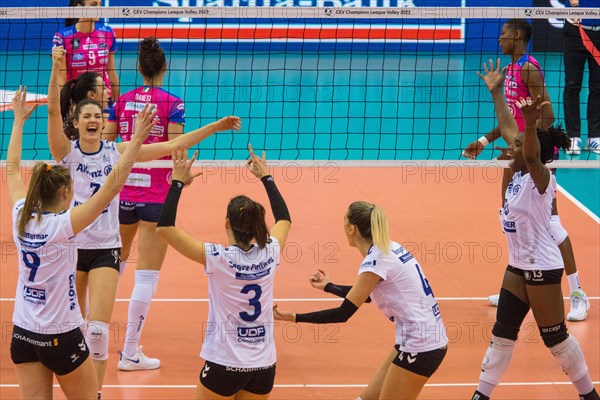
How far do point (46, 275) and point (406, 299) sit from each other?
6.86 feet

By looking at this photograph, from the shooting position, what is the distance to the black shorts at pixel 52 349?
5.22 metres

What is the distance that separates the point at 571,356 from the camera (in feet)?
20.9

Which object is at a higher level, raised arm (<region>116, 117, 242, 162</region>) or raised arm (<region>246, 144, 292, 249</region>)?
raised arm (<region>116, 117, 242, 162</region>)

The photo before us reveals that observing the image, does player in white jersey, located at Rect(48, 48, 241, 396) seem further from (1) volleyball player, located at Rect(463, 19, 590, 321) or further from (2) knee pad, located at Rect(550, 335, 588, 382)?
(1) volleyball player, located at Rect(463, 19, 590, 321)

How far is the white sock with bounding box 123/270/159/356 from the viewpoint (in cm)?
743

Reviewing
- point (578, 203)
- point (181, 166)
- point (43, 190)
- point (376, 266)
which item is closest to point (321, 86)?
point (578, 203)

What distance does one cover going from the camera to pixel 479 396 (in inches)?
257

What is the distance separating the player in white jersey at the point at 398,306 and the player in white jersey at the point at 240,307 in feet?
1.66

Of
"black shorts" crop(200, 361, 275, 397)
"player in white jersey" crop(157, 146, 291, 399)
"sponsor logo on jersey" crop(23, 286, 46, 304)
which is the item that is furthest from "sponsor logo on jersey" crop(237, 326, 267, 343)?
"sponsor logo on jersey" crop(23, 286, 46, 304)

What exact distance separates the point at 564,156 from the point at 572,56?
1.48 metres

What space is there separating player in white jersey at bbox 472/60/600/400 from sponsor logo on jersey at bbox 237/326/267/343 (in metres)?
1.92

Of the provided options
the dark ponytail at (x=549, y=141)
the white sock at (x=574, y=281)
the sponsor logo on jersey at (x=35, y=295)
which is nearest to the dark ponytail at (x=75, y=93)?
the sponsor logo on jersey at (x=35, y=295)

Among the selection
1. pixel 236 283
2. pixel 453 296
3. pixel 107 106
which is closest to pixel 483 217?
pixel 453 296

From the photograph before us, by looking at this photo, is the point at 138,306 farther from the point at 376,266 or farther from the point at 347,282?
the point at 347,282
